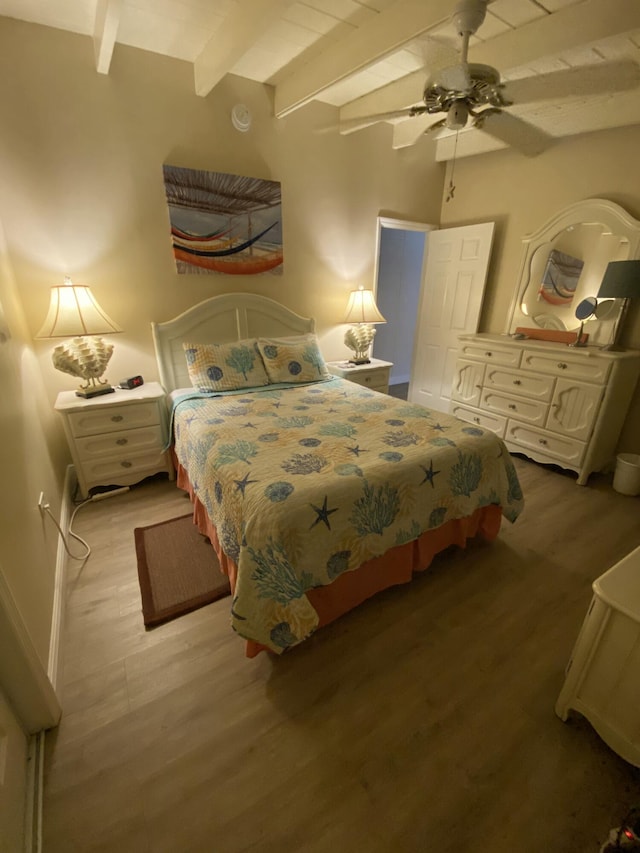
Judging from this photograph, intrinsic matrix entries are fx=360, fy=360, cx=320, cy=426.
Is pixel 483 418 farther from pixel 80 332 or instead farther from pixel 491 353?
pixel 80 332

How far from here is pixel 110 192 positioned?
232 centimetres

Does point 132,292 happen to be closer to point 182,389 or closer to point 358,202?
point 182,389

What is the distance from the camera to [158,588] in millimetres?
1746

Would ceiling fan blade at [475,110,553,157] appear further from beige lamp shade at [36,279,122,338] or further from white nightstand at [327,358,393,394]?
beige lamp shade at [36,279,122,338]

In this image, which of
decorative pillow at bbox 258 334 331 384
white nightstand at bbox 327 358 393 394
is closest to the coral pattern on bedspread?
decorative pillow at bbox 258 334 331 384

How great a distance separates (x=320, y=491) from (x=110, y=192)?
2415 millimetres

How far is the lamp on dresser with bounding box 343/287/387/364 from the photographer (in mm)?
3262

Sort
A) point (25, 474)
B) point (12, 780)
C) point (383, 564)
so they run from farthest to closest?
point (383, 564), point (25, 474), point (12, 780)

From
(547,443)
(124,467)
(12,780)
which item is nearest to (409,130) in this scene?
(547,443)

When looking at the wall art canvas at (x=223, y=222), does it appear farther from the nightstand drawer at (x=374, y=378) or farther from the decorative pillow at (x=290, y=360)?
the nightstand drawer at (x=374, y=378)

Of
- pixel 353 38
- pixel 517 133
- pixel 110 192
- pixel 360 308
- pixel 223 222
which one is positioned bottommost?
pixel 360 308

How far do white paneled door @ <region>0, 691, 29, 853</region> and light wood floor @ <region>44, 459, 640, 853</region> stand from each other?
0.25 feet

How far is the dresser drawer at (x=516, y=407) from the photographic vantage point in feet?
9.27

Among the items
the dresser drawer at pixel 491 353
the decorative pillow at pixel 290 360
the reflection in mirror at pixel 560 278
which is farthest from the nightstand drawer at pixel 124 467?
the reflection in mirror at pixel 560 278
